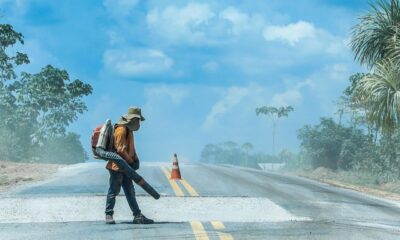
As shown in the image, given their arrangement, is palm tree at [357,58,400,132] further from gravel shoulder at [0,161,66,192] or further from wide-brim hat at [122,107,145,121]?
wide-brim hat at [122,107,145,121]

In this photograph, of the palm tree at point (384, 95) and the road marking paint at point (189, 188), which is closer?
the road marking paint at point (189, 188)

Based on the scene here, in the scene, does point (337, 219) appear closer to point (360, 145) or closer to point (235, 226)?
point (235, 226)

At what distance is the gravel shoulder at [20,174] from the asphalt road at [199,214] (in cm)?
230

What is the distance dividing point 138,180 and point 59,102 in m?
58.4

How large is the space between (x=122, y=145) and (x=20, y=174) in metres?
14.6

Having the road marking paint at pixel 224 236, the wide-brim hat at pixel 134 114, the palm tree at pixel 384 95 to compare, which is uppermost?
the palm tree at pixel 384 95

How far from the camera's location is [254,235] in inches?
358

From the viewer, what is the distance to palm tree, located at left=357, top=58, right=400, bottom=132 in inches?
867

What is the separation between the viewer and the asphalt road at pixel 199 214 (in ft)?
30.5

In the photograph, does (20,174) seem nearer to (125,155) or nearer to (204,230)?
(125,155)

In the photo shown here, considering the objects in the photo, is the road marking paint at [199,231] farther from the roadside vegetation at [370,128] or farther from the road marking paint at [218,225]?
the roadside vegetation at [370,128]

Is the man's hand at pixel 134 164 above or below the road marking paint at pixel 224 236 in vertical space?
above

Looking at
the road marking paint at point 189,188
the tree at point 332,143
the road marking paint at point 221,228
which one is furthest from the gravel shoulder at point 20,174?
the tree at point 332,143

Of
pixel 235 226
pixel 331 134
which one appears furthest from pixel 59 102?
pixel 235 226
